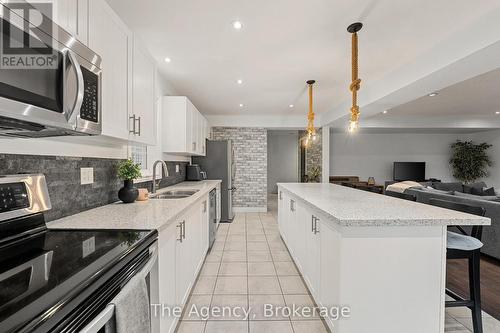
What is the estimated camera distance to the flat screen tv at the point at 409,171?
7.79 meters

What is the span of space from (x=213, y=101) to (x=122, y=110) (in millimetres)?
3452

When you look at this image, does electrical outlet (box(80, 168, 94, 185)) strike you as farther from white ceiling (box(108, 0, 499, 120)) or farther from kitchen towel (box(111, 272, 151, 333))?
white ceiling (box(108, 0, 499, 120))

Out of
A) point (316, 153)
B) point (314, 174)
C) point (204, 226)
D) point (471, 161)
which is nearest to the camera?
point (204, 226)

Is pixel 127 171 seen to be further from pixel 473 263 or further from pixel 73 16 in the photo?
pixel 473 263

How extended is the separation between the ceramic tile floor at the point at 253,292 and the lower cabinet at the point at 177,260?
23 centimetres

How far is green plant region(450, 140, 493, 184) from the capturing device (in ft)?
24.2

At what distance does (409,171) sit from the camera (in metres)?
7.81

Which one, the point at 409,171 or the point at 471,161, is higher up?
the point at 471,161

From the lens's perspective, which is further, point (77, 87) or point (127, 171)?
point (127, 171)

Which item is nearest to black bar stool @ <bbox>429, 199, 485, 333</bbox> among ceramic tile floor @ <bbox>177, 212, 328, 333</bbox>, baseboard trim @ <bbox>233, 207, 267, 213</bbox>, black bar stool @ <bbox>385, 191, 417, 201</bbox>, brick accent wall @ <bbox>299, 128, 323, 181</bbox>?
black bar stool @ <bbox>385, 191, 417, 201</bbox>

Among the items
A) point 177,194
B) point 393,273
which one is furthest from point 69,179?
point 393,273

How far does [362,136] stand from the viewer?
8234 mm

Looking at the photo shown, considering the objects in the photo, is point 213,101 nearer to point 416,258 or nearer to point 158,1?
point 158,1

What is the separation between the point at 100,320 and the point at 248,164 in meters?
5.69
